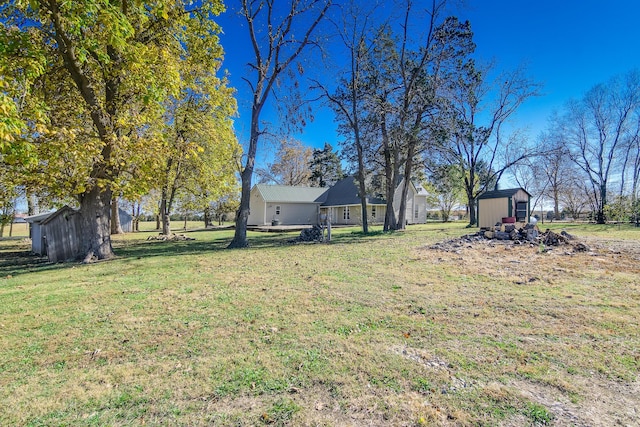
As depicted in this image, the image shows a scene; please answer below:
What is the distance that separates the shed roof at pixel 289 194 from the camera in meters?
31.5

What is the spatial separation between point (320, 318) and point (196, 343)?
1590 mm

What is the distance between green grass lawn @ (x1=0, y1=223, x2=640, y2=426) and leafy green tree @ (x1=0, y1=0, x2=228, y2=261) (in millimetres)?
3386

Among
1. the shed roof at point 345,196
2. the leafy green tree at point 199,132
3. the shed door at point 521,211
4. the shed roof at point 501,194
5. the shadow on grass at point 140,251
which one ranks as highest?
the leafy green tree at point 199,132

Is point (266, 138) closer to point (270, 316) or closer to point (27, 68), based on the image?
point (27, 68)

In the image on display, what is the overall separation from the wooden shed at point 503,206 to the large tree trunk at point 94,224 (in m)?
17.6

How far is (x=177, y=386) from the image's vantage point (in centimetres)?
275

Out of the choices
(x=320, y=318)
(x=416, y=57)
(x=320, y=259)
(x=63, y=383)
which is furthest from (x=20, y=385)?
(x=416, y=57)

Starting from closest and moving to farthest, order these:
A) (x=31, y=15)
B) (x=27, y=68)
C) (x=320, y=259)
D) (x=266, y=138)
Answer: (x=27, y=68) → (x=31, y=15) → (x=320, y=259) → (x=266, y=138)

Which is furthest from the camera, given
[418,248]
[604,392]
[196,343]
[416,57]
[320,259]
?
[416,57]

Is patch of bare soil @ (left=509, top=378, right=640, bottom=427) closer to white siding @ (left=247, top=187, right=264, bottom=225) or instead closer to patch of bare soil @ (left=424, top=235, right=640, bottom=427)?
patch of bare soil @ (left=424, top=235, right=640, bottom=427)

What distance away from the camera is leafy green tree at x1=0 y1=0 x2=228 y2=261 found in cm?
698

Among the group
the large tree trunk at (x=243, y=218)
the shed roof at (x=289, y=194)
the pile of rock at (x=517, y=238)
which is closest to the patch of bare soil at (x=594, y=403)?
the pile of rock at (x=517, y=238)

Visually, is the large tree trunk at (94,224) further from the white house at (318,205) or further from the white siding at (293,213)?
the white siding at (293,213)

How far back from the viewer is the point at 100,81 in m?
9.59
